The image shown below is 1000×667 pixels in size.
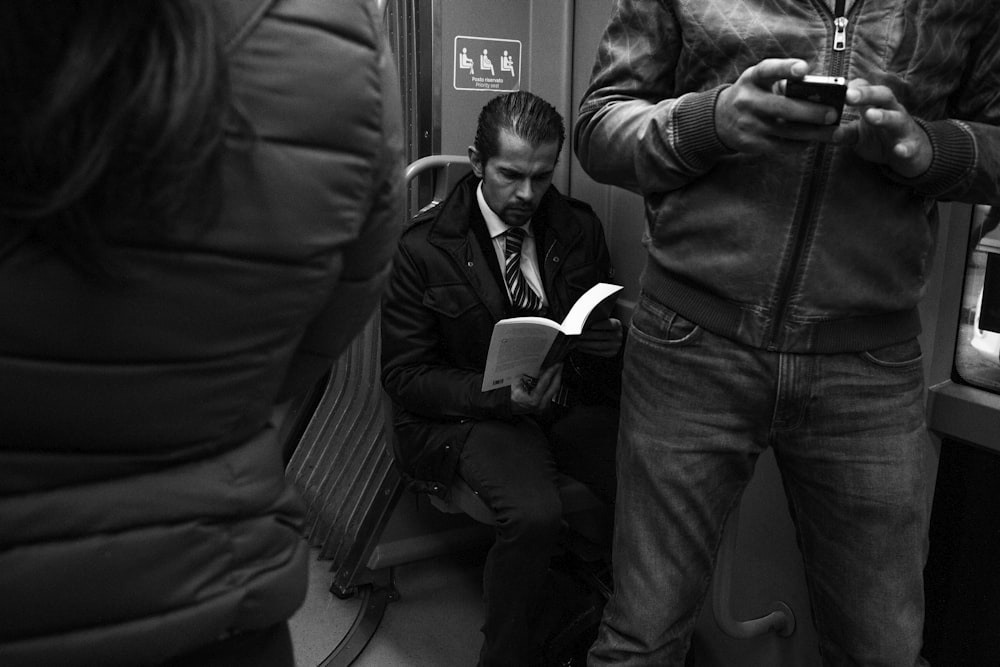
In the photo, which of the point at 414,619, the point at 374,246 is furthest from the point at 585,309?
the point at 414,619

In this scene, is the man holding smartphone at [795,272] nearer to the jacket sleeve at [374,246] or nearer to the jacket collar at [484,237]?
the jacket sleeve at [374,246]

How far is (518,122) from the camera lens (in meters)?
2.41

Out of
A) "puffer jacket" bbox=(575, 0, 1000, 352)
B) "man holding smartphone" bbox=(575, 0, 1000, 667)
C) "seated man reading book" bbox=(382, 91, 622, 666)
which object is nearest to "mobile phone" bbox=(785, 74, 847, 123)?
"man holding smartphone" bbox=(575, 0, 1000, 667)

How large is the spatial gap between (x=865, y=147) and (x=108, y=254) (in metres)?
1.03

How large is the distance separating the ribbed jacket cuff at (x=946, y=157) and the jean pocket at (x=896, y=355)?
0.83 ft

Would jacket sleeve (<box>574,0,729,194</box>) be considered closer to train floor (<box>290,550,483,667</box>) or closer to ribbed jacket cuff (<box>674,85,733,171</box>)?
ribbed jacket cuff (<box>674,85,733,171</box>)

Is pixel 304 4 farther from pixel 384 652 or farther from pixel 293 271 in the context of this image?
pixel 384 652

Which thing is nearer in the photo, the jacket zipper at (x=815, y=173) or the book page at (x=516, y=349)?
the jacket zipper at (x=815, y=173)

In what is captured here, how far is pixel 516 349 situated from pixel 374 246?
4.17 ft

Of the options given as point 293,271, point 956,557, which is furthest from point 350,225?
point 956,557

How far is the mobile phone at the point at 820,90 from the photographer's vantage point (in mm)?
1155

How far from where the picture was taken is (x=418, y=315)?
7.72 feet

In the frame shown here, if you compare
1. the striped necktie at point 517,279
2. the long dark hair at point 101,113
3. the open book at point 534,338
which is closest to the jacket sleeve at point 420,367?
the open book at point 534,338

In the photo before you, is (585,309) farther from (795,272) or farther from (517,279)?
(795,272)
